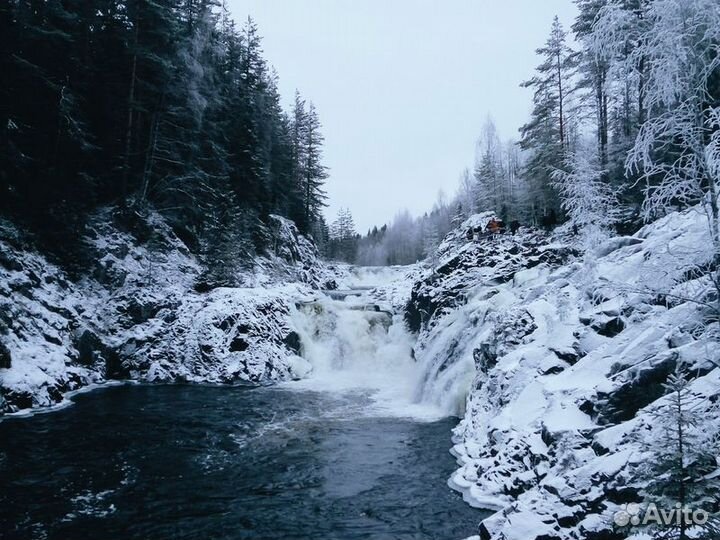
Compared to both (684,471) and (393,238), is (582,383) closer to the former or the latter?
(684,471)

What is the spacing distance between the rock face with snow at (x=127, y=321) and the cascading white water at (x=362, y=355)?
1515mm

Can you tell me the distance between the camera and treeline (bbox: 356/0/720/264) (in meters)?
5.31

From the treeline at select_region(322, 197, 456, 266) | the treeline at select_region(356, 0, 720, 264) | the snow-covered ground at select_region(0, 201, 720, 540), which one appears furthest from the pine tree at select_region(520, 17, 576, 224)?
the treeline at select_region(322, 197, 456, 266)

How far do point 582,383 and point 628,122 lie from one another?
25.2 m

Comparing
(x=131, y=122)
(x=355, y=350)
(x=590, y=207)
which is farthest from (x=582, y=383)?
(x=131, y=122)

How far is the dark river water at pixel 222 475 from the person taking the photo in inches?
296

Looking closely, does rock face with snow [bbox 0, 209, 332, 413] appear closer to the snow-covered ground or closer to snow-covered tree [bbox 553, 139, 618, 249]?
the snow-covered ground

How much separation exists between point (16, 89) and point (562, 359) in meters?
25.1

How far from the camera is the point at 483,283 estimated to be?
2394cm

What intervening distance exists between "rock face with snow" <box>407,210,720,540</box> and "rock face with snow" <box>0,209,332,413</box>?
34.5 feet

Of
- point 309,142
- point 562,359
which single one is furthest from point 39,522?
point 309,142

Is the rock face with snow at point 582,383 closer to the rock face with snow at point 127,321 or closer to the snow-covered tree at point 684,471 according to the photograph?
the snow-covered tree at point 684,471

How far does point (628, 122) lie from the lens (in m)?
27.2

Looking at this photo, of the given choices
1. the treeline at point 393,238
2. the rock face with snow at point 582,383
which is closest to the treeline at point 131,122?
the rock face with snow at point 582,383
